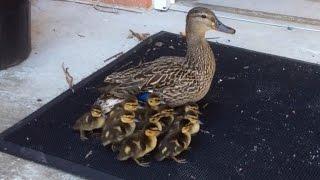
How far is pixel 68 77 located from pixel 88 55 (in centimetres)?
41

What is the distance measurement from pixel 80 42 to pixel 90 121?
4.91 feet

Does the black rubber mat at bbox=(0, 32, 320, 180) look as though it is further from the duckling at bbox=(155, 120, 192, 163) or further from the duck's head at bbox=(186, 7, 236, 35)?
the duck's head at bbox=(186, 7, 236, 35)

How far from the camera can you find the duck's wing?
3234 millimetres

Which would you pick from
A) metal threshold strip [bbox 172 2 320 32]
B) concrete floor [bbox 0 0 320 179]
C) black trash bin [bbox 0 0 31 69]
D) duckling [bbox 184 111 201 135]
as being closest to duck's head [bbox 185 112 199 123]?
duckling [bbox 184 111 201 135]

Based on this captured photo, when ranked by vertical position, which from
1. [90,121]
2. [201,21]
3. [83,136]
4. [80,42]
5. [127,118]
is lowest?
[80,42]

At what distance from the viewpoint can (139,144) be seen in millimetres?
2900

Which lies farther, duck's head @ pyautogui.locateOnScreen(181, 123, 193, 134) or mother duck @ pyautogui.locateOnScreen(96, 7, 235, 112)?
mother duck @ pyautogui.locateOnScreen(96, 7, 235, 112)

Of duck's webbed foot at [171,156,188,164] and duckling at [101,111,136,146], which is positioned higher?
duckling at [101,111,136,146]

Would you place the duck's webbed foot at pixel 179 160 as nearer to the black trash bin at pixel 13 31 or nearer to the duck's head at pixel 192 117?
the duck's head at pixel 192 117

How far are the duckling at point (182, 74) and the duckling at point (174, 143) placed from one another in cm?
27

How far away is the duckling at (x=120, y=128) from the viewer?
2.94 meters

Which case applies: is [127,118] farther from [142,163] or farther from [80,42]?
[80,42]

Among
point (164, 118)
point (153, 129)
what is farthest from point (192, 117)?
point (153, 129)

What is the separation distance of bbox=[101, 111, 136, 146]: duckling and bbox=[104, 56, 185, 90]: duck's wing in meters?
0.29
